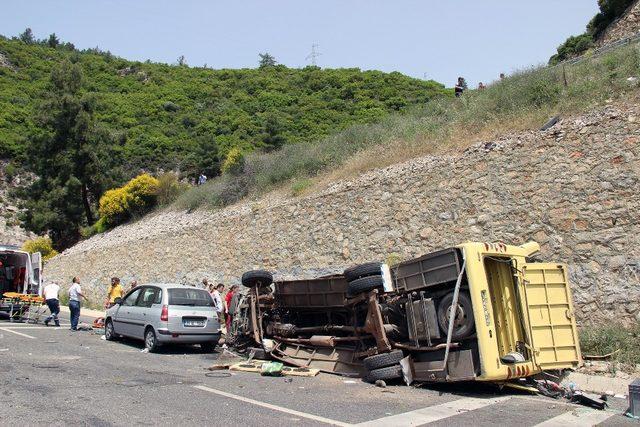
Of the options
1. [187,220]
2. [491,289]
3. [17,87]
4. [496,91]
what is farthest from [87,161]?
[17,87]

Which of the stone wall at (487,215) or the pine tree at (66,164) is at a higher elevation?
the pine tree at (66,164)

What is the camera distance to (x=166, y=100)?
61750 mm

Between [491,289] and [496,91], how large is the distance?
11641mm

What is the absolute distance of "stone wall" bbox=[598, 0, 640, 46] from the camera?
26.7 m

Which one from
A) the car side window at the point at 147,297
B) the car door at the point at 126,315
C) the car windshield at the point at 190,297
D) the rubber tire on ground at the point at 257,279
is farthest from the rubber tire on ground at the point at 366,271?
the car door at the point at 126,315

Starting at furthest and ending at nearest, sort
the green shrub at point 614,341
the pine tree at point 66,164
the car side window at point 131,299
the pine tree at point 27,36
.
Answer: the pine tree at point 27,36, the pine tree at point 66,164, the car side window at point 131,299, the green shrub at point 614,341

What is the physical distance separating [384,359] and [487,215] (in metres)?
5.62

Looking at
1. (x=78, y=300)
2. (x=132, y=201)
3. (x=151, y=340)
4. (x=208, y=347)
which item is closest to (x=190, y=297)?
(x=151, y=340)

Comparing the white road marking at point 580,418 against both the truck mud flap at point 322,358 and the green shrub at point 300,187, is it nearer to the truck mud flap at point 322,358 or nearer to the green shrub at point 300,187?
the truck mud flap at point 322,358

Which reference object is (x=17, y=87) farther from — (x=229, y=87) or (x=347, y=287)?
(x=347, y=287)

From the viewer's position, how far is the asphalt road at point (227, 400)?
6.76m

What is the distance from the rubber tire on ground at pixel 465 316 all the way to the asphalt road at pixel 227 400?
0.97 meters

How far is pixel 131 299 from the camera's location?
45.5 feet

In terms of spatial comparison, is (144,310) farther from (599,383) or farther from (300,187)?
(599,383)
